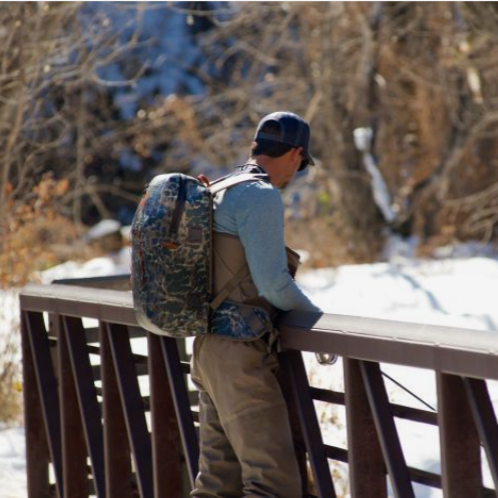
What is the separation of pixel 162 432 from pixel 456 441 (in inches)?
55.6

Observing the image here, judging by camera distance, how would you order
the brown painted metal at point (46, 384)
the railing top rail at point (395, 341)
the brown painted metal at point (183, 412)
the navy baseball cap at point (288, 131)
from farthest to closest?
the brown painted metal at point (46, 384) → the brown painted metal at point (183, 412) → the navy baseball cap at point (288, 131) → the railing top rail at point (395, 341)

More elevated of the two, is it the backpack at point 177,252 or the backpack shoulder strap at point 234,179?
the backpack shoulder strap at point 234,179

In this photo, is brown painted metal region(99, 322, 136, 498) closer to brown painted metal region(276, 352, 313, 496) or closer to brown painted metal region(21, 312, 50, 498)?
brown painted metal region(21, 312, 50, 498)

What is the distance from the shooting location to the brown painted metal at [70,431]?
4.11m

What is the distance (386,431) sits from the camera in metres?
2.62

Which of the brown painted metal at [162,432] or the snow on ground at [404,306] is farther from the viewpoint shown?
the snow on ground at [404,306]

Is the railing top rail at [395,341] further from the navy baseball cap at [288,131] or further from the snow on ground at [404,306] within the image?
the snow on ground at [404,306]

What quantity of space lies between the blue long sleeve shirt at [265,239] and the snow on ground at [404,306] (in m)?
1.93

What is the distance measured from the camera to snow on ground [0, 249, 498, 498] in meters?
5.03

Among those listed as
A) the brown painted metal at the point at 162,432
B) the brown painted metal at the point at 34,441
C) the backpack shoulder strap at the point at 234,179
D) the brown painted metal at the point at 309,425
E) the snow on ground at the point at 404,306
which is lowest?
the snow on ground at the point at 404,306

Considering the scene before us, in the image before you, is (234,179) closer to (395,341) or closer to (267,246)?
(267,246)

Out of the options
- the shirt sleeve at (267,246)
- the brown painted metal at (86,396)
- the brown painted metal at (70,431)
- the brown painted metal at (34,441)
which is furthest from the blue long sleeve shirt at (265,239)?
the brown painted metal at (34,441)

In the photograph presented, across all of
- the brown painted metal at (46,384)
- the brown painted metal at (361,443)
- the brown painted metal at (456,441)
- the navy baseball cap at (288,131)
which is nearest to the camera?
the brown painted metal at (456,441)

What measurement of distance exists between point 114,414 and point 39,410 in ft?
2.36
